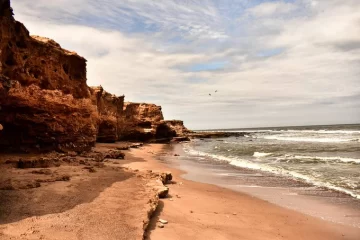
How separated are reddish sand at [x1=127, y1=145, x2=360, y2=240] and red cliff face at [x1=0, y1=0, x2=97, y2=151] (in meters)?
8.10

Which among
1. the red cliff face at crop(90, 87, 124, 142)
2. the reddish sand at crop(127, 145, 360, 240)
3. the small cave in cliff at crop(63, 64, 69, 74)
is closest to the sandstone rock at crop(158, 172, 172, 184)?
the reddish sand at crop(127, 145, 360, 240)

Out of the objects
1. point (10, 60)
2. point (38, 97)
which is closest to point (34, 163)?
point (38, 97)

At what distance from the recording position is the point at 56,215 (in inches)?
208

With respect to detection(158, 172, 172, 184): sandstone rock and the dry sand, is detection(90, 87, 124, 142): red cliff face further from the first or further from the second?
the dry sand

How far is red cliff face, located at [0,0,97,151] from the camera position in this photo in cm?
1256

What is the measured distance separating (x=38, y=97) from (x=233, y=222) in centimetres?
1094

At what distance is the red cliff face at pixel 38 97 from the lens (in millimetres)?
12562

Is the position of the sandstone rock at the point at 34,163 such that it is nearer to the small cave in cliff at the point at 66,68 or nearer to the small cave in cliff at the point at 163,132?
the small cave in cliff at the point at 66,68

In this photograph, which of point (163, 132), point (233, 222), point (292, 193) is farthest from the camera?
point (163, 132)

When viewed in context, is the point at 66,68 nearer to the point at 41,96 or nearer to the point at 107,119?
the point at 41,96

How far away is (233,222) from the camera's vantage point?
689 centimetres

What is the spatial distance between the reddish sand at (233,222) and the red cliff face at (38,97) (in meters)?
8.10

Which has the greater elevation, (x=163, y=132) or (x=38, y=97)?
(x=38, y=97)

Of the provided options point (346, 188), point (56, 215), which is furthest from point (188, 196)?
point (346, 188)
